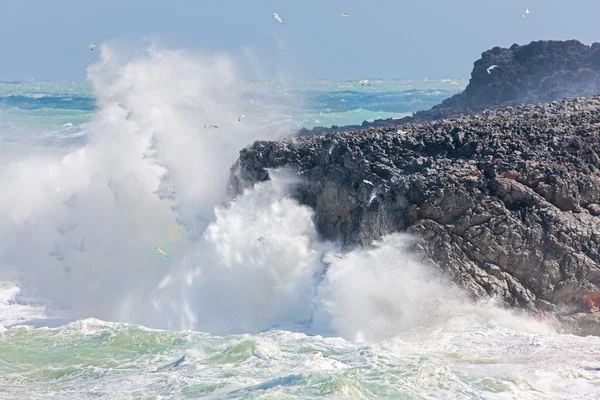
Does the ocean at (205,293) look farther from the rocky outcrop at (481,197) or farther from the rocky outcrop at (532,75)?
the rocky outcrop at (532,75)

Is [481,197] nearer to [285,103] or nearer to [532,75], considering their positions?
[532,75]

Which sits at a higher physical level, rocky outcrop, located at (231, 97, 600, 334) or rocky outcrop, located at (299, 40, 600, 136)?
rocky outcrop, located at (299, 40, 600, 136)

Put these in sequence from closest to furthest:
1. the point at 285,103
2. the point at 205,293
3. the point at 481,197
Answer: the point at 481,197
the point at 205,293
the point at 285,103

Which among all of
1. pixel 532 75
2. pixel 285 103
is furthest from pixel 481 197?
pixel 285 103

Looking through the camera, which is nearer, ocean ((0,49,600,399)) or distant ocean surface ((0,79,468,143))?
ocean ((0,49,600,399))

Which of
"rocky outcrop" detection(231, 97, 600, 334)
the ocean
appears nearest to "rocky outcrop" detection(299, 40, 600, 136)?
the ocean

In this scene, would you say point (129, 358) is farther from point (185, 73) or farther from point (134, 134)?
point (185, 73)

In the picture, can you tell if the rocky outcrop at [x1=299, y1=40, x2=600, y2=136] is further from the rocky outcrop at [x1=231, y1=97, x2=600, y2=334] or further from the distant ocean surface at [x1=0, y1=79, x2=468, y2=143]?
the rocky outcrop at [x1=231, y1=97, x2=600, y2=334]
